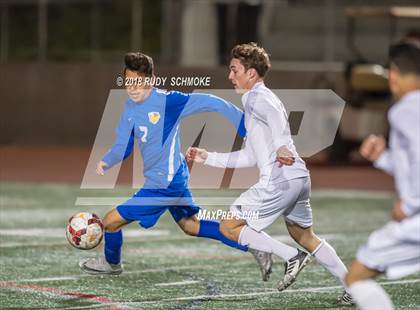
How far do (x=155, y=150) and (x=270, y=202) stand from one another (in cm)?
106

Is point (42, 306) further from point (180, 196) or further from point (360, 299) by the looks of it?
point (360, 299)

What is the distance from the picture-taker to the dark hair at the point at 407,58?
5450 mm

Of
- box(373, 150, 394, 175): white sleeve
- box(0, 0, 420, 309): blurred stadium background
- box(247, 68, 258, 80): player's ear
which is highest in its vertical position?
box(373, 150, 394, 175): white sleeve

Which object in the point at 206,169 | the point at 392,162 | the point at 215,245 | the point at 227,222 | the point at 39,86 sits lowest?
the point at 39,86

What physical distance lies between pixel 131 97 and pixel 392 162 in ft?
8.94

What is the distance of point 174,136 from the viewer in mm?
7910

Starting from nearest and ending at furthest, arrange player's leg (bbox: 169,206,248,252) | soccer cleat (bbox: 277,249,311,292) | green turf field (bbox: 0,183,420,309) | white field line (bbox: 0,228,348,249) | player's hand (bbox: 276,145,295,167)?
player's hand (bbox: 276,145,295,167) < soccer cleat (bbox: 277,249,311,292) < green turf field (bbox: 0,183,420,309) < player's leg (bbox: 169,206,248,252) < white field line (bbox: 0,228,348,249)

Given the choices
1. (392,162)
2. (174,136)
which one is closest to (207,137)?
(174,136)

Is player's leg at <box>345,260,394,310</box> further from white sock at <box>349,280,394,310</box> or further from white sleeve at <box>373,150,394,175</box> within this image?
white sleeve at <box>373,150,394,175</box>

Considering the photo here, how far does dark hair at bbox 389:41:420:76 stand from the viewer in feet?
17.9

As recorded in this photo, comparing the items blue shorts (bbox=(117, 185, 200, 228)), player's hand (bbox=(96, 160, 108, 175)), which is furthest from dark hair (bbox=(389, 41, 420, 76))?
player's hand (bbox=(96, 160, 108, 175))

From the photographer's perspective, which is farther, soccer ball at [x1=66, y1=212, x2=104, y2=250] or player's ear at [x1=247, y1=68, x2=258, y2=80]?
soccer ball at [x1=66, y1=212, x2=104, y2=250]

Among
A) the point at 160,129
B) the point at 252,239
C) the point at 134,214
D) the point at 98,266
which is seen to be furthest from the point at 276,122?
the point at 98,266

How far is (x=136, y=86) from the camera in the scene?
7.70 metres
